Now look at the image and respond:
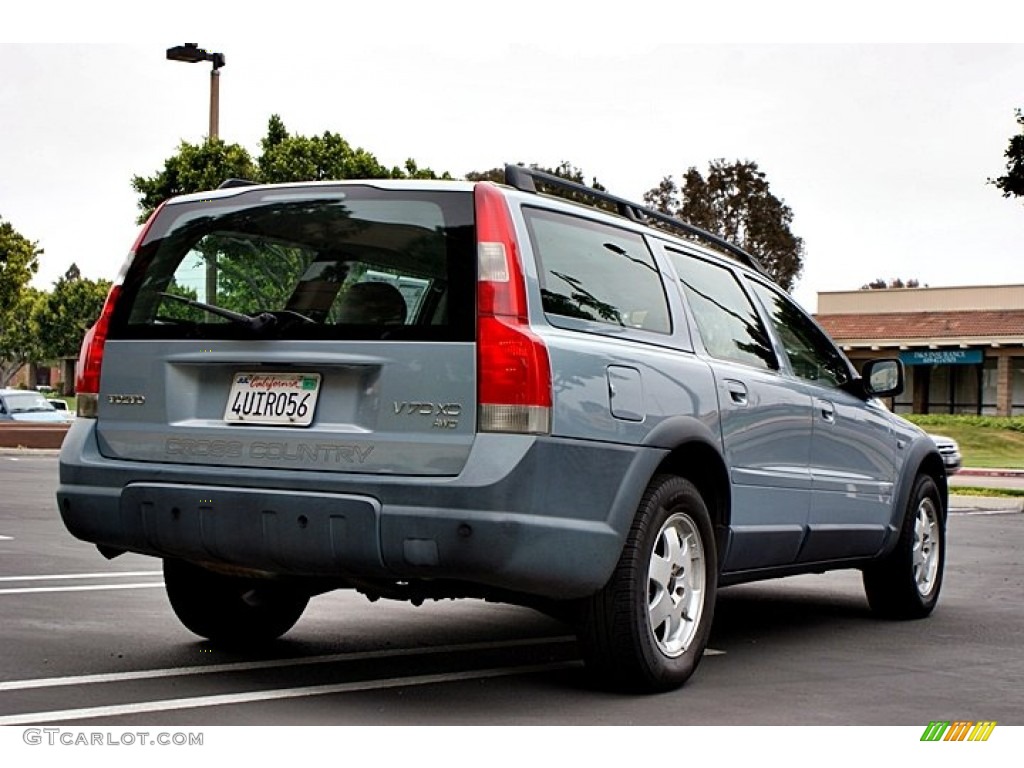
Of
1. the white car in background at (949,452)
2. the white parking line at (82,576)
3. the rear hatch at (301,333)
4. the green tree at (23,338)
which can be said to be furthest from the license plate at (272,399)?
the green tree at (23,338)

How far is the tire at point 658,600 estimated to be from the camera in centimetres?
560

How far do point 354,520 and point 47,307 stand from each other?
102m

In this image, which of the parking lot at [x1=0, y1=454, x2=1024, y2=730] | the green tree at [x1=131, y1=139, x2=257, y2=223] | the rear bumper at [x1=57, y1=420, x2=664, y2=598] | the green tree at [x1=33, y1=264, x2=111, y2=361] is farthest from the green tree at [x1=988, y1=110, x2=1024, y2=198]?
the green tree at [x1=33, y1=264, x2=111, y2=361]

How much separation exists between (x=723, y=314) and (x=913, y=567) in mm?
2520

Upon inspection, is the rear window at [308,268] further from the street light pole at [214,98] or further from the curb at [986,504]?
the street light pole at [214,98]

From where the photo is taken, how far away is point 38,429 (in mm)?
31250

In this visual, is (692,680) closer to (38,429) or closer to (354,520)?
(354,520)

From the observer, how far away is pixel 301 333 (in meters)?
5.56

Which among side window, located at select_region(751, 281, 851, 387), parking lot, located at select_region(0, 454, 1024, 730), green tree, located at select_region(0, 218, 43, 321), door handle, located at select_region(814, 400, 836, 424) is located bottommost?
parking lot, located at select_region(0, 454, 1024, 730)

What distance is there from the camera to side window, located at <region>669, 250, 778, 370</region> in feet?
21.9

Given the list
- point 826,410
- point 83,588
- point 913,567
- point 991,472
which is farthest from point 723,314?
point 991,472

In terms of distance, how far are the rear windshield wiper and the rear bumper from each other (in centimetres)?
54

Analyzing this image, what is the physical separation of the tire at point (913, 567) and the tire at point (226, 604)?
11.3 feet

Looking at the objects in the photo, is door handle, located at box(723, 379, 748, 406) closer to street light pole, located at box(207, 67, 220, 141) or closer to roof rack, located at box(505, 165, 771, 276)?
roof rack, located at box(505, 165, 771, 276)
